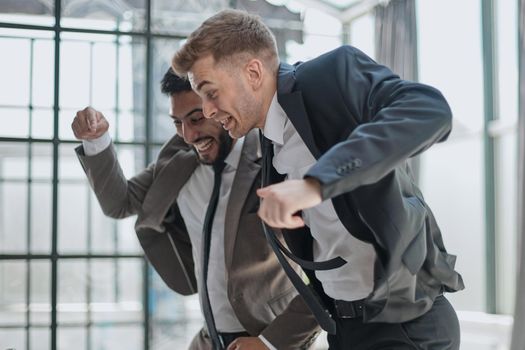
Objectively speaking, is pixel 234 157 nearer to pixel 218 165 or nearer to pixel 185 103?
pixel 218 165

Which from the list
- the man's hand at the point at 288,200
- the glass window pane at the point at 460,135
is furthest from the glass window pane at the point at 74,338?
the man's hand at the point at 288,200

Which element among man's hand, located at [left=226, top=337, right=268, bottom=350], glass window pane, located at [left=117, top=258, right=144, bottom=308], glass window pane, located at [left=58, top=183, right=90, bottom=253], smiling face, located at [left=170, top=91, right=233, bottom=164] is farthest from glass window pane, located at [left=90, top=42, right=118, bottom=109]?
man's hand, located at [left=226, top=337, right=268, bottom=350]

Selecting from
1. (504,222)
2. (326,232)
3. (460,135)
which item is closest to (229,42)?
(326,232)

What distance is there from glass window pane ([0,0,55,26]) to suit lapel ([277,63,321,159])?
2.64m

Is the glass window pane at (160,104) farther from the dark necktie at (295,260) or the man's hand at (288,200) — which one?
the man's hand at (288,200)

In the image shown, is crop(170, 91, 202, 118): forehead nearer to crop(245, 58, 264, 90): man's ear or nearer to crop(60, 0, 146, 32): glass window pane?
crop(245, 58, 264, 90): man's ear

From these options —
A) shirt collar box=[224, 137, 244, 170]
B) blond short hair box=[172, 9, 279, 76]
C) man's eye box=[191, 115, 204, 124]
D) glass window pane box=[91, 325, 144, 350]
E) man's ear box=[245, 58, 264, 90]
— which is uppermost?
blond short hair box=[172, 9, 279, 76]

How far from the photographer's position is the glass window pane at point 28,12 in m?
4.09

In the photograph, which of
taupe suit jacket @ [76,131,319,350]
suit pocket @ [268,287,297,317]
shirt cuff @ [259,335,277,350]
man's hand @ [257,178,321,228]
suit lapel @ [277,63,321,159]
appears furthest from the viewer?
suit pocket @ [268,287,297,317]

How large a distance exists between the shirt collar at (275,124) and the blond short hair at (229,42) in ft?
0.31

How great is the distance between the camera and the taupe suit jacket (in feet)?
7.88

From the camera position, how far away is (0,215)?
13.4 ft

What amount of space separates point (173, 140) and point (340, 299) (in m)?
1.18

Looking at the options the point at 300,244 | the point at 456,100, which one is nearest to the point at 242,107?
the point at 300,244
